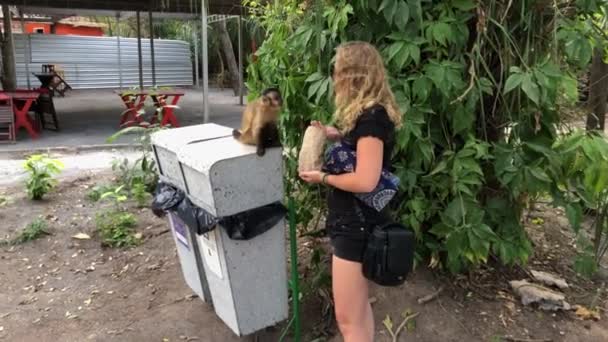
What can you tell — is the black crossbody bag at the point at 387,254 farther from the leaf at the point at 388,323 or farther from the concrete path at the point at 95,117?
the concrete path at the point at 95,117

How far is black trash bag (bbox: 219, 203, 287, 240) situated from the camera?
2.48m

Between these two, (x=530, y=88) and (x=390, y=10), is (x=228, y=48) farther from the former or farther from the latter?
(x=530, y=88)

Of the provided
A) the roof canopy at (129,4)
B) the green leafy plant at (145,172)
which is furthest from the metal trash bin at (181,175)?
the roof canopy at (129,4)

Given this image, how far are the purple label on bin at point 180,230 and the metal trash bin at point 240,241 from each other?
22 cm

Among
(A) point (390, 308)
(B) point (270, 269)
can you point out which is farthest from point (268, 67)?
(A) point (390, 308)

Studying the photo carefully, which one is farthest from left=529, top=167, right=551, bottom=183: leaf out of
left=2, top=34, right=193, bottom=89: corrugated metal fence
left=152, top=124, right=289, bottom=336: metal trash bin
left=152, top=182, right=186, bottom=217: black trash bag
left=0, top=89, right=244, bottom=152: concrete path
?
left=2, top=34, right=193, bottom=89: corrugated metal fence

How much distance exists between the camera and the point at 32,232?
4.41 m

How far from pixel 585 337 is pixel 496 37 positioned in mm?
1715

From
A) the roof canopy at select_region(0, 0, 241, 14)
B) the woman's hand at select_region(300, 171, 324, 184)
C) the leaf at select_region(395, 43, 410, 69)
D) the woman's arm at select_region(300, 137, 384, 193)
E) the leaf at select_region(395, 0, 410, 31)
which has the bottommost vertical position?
the woman's hand at select_region(300, 171, 324, 184)

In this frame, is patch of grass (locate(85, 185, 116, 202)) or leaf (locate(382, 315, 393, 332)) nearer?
leaf (locate(382, 315, 393, 332))

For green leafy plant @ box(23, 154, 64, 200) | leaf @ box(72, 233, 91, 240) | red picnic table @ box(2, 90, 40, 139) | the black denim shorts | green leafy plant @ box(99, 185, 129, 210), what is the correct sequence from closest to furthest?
the black denim shorts, leaf @ box(72, 233, 91, 240), green leafy plant @ box(99, 185, 129, 210), green leafy plant @ box(23, 154, 64, 200), red picnic table @ box(2, 90, 40, 139)

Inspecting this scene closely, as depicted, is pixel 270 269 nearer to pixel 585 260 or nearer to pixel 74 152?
pixel 585 260

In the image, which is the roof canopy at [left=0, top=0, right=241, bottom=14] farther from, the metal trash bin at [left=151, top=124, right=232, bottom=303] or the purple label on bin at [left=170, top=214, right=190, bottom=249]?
the purple label on bin at [left=170, top=214, right=190, bottom=249]

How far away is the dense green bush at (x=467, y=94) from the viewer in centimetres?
264
